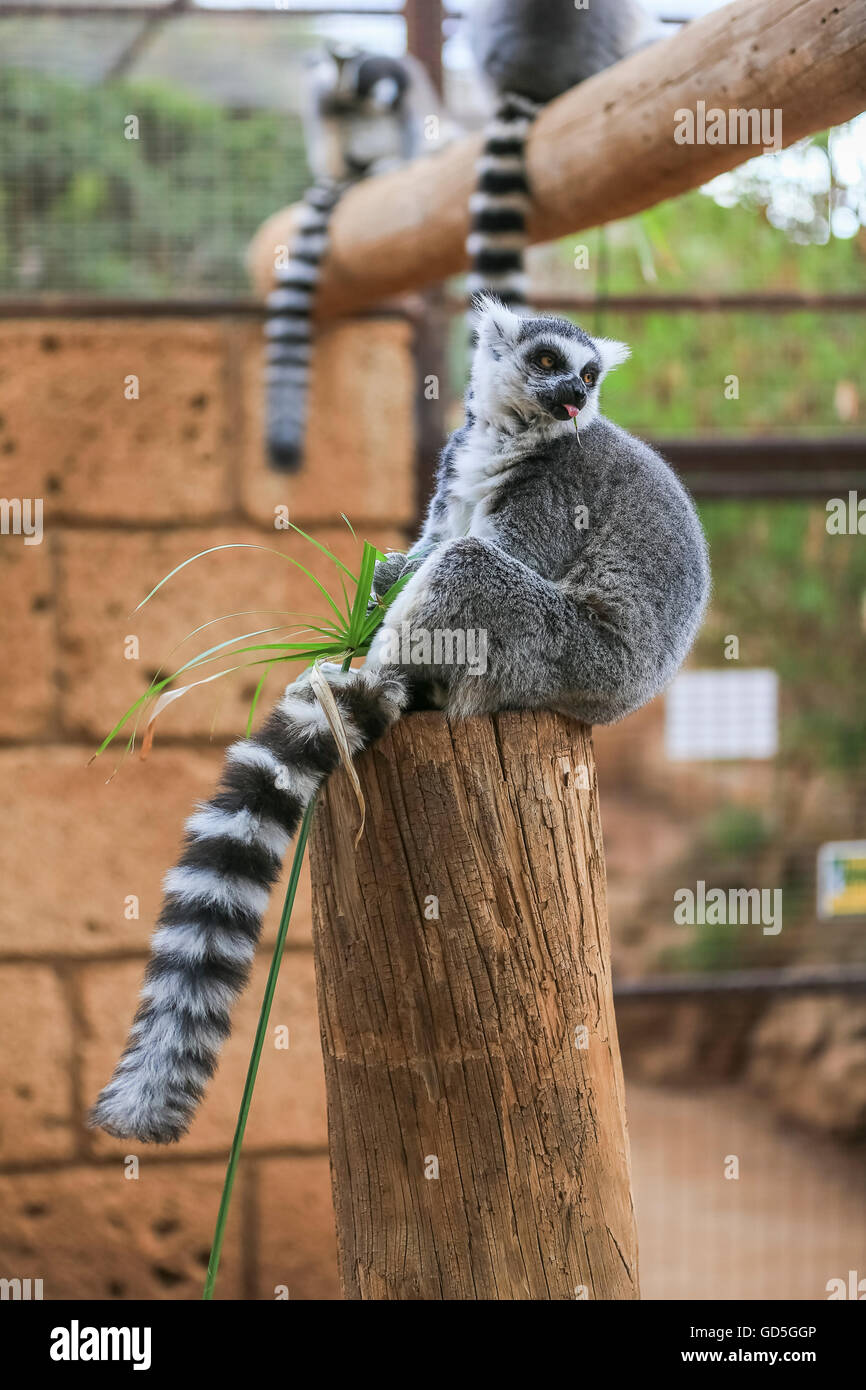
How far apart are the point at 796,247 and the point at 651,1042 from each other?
13.7 feet

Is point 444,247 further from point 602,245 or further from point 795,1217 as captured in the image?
point 795,1217

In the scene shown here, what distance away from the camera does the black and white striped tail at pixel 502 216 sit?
128 inches

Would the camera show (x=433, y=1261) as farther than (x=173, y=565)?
No

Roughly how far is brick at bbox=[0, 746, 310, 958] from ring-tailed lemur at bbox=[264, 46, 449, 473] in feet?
3.99

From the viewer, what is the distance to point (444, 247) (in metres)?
3.61

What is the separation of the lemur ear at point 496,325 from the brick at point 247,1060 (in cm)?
248

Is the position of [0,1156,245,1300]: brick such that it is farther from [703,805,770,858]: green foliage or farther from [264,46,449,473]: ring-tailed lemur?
[703,805,770,858]: green foliage

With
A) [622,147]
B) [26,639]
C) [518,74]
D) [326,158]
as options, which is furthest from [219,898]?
[326,158]

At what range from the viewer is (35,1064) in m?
3.99

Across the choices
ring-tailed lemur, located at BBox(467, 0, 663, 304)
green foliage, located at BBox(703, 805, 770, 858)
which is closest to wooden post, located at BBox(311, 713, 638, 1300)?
ring-tailed lemur, located at BBox(467, 0, 663, 304)

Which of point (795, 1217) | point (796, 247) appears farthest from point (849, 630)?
point (795, 1217)

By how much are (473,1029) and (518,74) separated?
3.32 metres

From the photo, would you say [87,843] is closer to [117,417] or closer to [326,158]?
[117,417]

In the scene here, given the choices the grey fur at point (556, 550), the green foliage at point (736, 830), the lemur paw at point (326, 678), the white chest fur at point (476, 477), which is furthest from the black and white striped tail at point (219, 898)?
the green foliage at point (736, 830)
